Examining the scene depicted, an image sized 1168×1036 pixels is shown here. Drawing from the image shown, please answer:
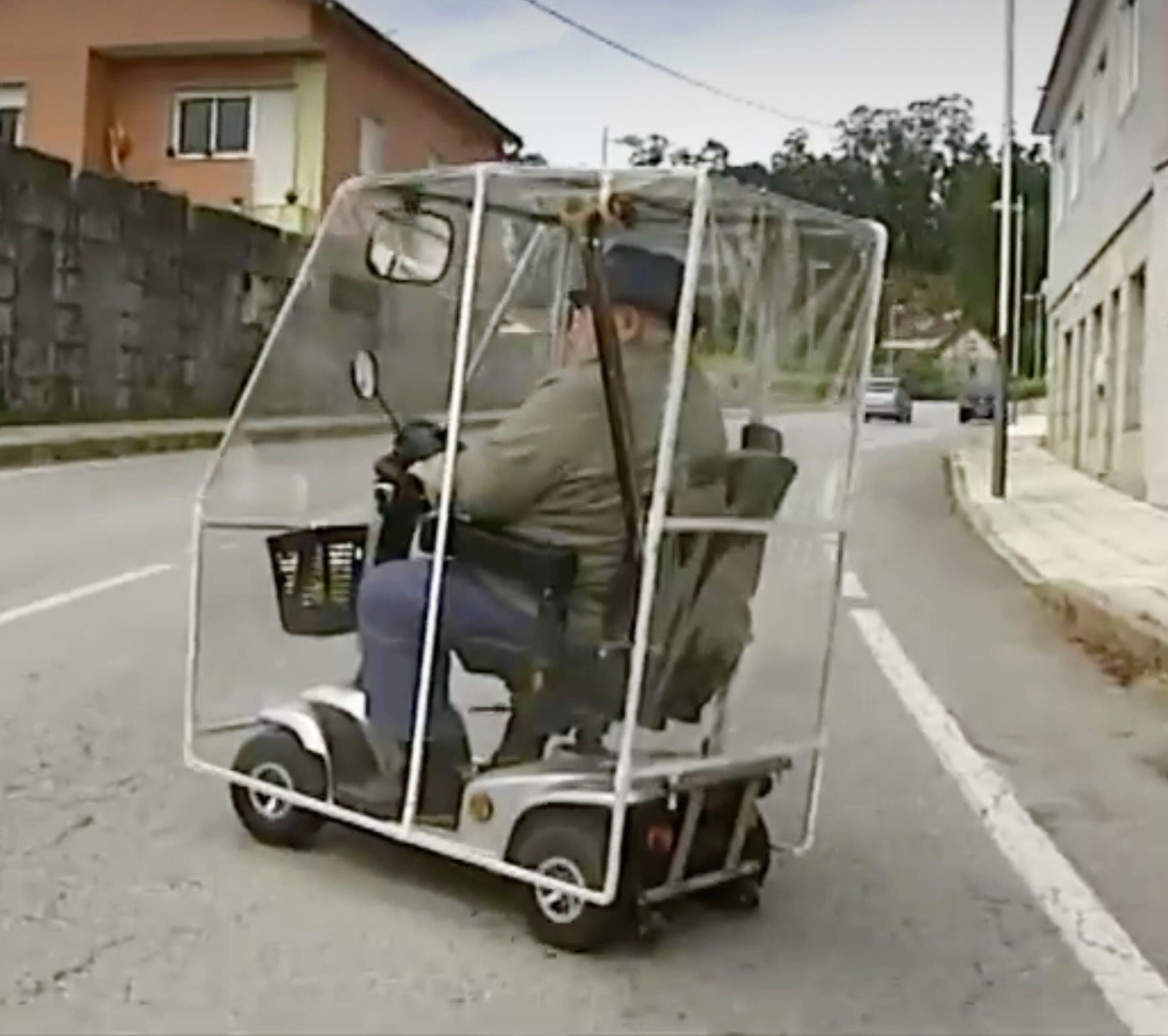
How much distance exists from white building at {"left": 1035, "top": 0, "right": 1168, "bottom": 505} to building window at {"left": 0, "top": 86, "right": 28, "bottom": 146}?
19520mm

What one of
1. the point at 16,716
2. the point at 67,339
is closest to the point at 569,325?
the point at 16,716

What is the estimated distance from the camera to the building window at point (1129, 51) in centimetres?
2377

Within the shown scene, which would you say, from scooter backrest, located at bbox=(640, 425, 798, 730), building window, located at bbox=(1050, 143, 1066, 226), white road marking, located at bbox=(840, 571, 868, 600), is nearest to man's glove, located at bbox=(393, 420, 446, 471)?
scooter backrest, located at bbox=(640, 425, 798, 730)

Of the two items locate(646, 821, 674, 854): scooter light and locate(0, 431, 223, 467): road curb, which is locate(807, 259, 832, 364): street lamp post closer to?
locate(646, 821, 674, 854): scooter light

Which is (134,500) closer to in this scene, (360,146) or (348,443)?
(348,443)

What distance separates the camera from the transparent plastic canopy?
16.9 feet

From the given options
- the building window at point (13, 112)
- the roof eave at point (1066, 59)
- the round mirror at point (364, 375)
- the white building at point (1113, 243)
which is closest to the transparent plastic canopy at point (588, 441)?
the round mirror at point (364, 375)

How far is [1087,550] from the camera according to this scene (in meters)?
16.4

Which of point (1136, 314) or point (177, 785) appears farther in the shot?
point (1136, 314)

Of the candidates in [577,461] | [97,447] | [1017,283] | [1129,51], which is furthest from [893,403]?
[577,461]

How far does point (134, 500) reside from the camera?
1775 cm

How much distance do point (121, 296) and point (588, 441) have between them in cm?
2446

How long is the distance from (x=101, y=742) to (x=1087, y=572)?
8.88 metres

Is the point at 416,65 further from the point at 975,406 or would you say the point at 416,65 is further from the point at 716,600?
the point at 716,600
